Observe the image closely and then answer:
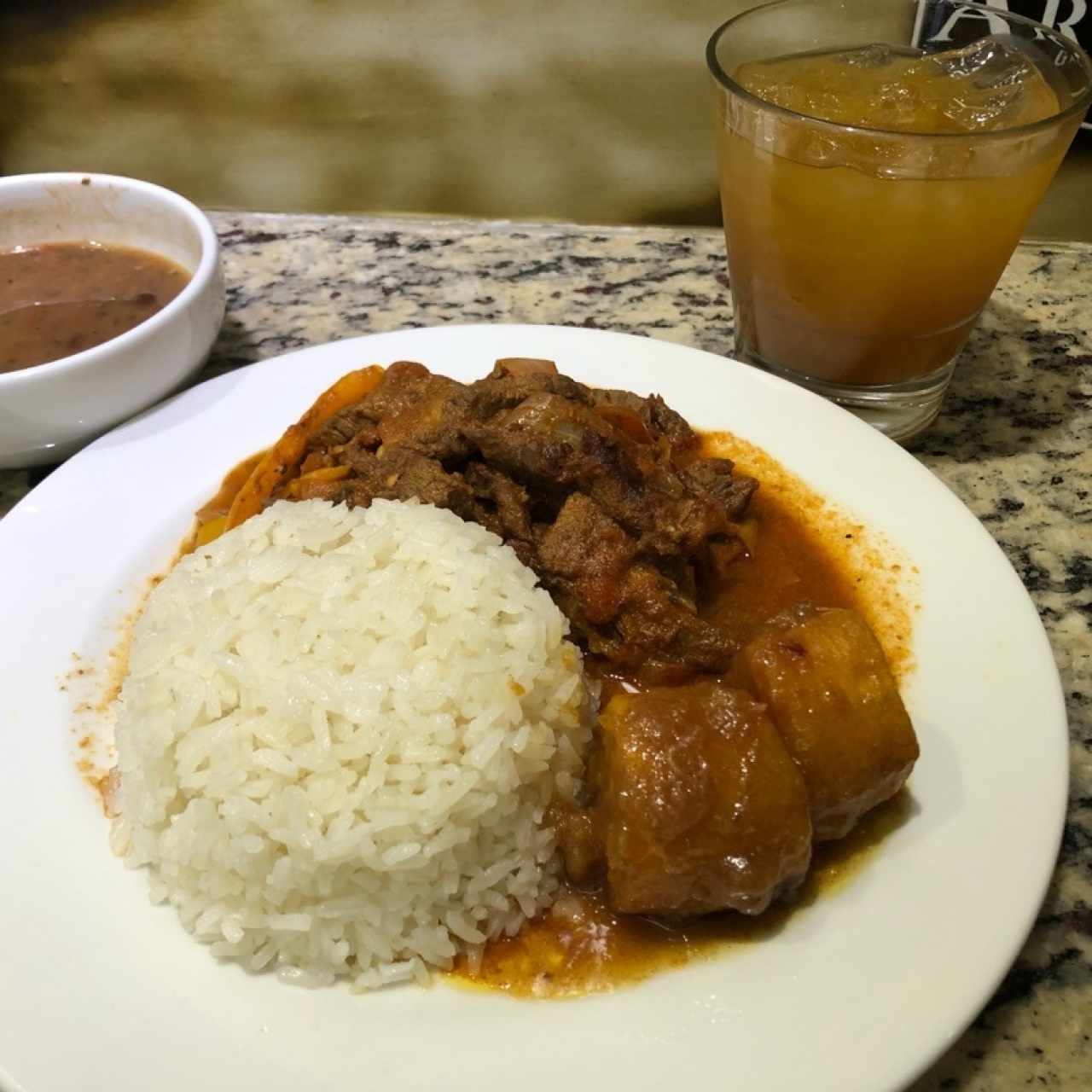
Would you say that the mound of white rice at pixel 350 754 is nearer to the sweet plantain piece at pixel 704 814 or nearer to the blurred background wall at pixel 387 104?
the sweet plantain piece at pixel 704 814

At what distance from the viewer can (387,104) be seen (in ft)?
13.0

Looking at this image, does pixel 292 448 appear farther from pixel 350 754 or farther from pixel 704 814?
pixel 704 814

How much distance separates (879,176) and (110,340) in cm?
217

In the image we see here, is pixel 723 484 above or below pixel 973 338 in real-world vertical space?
above

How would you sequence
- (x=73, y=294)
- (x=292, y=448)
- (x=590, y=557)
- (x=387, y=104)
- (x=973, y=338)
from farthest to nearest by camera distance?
(x=387, y=104), (x=973, y=338), (x=73, y=294), (x=292, y=448), (x=590, y=557)

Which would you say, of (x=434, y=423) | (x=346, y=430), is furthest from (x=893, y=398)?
(x=346, y=430)

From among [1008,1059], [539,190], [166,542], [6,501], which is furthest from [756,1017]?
[539,190]

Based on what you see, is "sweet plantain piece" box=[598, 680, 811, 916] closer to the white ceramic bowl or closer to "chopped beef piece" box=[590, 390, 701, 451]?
"chopped beef piece" box=[590, 390, 701, 451]

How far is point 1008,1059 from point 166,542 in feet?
7.21

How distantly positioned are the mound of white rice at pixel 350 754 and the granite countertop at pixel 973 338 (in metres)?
0.92

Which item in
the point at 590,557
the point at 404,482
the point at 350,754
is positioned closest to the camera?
the point at 350,754

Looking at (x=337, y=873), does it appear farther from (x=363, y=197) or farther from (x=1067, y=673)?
(x=363, y=197)

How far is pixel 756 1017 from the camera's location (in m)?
1.58

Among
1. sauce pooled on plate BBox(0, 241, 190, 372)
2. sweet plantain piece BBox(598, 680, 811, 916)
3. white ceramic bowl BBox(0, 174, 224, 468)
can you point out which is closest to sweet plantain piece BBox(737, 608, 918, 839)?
sweet plantain piece BBox(598, 680, 811, 916)
